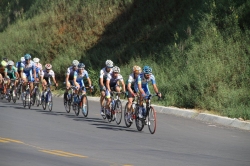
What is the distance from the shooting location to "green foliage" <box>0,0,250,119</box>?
26453 millimetres

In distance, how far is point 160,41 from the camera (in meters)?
36.5

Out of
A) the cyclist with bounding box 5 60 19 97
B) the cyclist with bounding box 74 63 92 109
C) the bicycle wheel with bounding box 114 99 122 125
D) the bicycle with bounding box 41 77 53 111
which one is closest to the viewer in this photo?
the bicycle wheel with bounding box 114 99 122 125

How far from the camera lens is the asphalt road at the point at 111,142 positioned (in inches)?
527

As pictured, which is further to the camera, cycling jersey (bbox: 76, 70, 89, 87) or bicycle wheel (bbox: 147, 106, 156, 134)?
cycling jersey (bbox: 76, 70, 89, 87)

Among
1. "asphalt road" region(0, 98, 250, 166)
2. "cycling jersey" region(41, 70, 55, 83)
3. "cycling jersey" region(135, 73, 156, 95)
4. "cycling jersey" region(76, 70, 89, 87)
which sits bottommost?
"asphalt road" region(0, 98, 250, 166)

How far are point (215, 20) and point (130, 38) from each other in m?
7.86

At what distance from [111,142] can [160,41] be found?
66.6 feet

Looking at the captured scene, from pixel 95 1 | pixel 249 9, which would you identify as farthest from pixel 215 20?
pixel 95 1

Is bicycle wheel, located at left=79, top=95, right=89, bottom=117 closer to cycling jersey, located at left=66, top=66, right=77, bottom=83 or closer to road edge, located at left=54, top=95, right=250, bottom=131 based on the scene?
cycling jersey, located at left=66, top=66, right=77, bottom=83

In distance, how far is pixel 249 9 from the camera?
3098 cm

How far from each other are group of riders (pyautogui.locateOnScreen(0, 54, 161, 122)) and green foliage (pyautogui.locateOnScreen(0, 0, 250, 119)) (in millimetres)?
2729

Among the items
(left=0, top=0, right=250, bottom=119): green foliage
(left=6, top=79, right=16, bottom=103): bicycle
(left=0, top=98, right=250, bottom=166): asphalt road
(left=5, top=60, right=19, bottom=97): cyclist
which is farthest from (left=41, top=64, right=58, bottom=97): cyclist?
(left=5, top=60, right=19, bottom=97): cyclist

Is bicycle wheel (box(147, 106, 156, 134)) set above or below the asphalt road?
above

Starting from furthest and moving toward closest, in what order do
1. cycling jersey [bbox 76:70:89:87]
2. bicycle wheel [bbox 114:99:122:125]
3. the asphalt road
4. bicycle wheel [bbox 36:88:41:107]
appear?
bicycle wheel [bbox 36:88:41:107] < cycling jersey [bbox 76:70:89:87] < bicycle wheel [bbox 114:99:122:125] < the asphalt road
